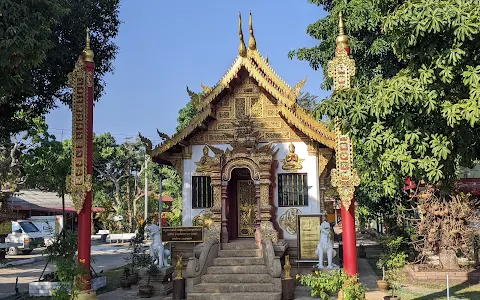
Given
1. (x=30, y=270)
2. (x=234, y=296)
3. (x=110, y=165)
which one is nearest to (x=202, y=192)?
(x=234, y=296)

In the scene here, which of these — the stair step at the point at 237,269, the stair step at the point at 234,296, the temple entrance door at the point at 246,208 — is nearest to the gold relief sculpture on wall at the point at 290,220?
the temple entrance door at the point at 246,208

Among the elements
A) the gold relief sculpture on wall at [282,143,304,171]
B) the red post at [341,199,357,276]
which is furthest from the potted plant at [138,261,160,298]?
the red post at [341,199,357,276]

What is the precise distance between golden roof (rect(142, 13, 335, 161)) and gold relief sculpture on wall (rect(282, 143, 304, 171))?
86 cm

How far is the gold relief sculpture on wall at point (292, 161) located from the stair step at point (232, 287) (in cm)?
408

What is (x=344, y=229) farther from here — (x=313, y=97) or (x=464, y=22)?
(x=313, y=97)

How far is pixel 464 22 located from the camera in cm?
572

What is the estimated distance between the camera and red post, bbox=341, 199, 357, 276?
32.7 feet

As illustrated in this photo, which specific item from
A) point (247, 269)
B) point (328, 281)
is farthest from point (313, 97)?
point (328, 281)

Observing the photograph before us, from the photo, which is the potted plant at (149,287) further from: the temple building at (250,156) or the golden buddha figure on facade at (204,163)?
the golden buddha figure on facade at (204,163)

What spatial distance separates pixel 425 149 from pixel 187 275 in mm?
7203

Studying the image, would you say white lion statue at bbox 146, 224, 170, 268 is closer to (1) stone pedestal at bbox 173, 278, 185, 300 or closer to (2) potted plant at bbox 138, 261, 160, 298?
(2) potted plant at bbox 138, 261, 160, 298

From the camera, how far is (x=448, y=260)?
13461 millimetres

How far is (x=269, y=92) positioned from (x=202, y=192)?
383cm

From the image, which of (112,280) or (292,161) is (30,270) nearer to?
(112,280)
